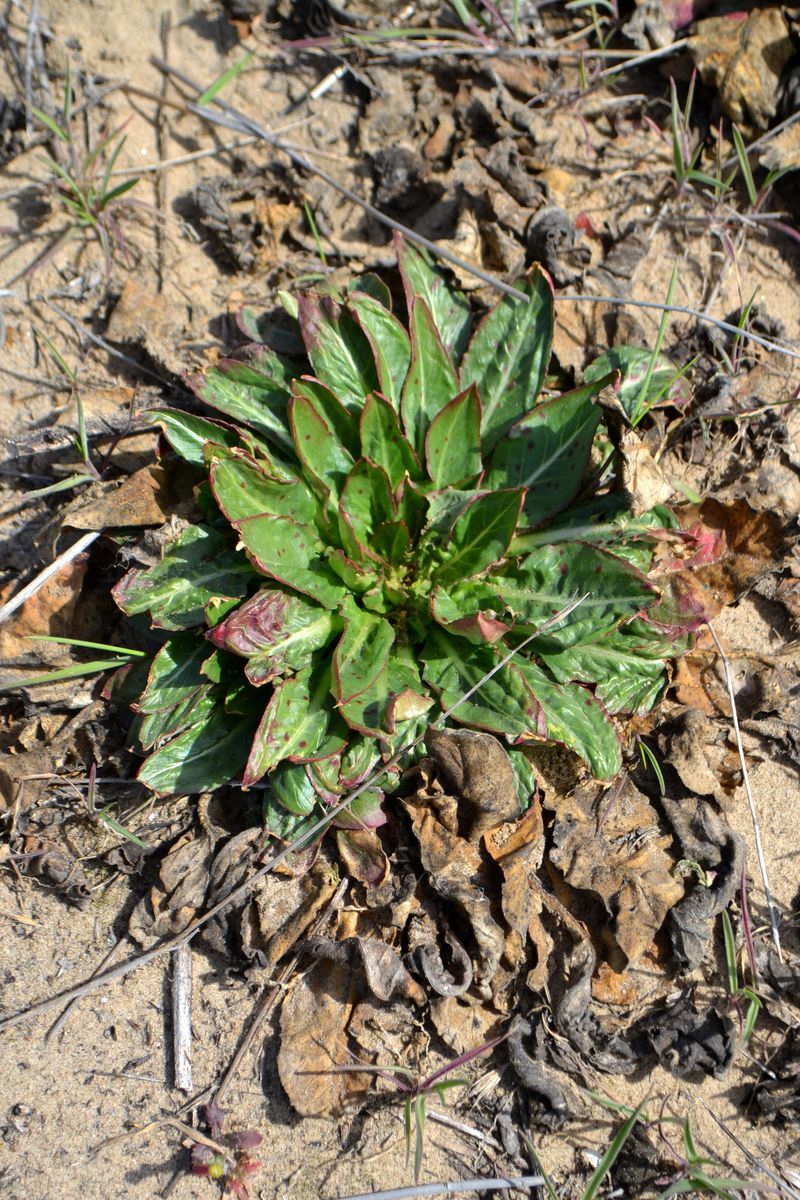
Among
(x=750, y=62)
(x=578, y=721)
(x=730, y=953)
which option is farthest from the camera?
(x=750, y=62)

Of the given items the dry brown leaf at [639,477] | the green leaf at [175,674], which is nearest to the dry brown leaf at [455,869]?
the green leaf at [175,674]

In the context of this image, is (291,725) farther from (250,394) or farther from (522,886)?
(250,394)

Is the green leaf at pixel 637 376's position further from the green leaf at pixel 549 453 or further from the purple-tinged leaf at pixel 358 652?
the purple-tinged leaf at pixel 358 652

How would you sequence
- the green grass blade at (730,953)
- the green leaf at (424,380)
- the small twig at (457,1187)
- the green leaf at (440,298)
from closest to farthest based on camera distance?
the small twig at (457,1187) → the green grass blade at (730,953) → the green leaf at (424,380) → the green leaf at (440,298)

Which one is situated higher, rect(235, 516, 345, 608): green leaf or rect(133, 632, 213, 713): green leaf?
rect(235, 516, 345, 608): green leaf

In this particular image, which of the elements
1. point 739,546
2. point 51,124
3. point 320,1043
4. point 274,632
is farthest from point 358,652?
point 51,124

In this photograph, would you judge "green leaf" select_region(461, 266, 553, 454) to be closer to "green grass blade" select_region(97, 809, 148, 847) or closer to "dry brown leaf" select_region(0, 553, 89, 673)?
"dry brown leaf" select_region(0, 553, 89, 673)

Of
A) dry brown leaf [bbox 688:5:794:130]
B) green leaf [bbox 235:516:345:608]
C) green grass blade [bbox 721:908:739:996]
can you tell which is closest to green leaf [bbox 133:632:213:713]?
green leaf [bbox 235:516:345:608]
